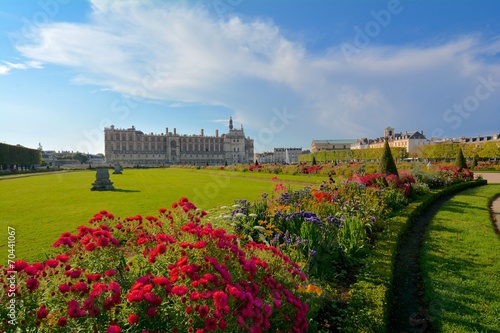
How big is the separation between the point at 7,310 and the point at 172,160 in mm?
109177

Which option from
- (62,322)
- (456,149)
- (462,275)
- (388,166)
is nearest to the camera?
(62,322)

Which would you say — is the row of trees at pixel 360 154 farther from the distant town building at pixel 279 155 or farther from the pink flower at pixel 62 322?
the distant town building at pixel 279 155

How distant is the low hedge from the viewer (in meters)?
3.00

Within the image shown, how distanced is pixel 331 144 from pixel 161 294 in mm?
131094

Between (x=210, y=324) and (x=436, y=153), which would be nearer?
(x=210, y=324)

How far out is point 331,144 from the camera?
12762 centimetres

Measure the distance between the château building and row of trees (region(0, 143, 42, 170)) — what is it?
1658 inches

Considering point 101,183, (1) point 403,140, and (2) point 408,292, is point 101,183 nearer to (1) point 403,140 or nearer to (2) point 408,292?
(2) point 408,292

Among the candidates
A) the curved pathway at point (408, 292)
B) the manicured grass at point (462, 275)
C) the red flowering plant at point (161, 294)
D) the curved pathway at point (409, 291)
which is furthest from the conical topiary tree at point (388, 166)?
the red flowering plant at point (161, 294)

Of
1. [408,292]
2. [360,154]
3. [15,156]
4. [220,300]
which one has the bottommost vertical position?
[408,292]

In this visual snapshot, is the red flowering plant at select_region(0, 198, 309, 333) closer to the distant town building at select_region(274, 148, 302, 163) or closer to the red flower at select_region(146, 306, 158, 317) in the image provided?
the red flower at select_region(146, 306, 158, 317)

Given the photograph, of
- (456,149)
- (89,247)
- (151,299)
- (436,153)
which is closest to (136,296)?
(151,299)

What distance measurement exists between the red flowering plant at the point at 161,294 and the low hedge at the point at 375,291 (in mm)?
914

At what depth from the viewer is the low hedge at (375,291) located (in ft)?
9.86
